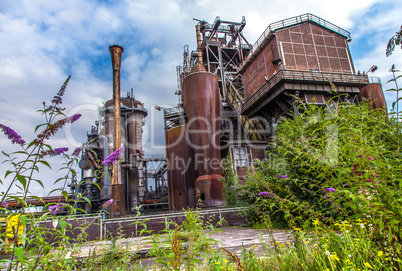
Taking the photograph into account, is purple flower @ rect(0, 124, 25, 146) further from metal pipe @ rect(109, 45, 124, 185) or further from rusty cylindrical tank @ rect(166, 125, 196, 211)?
metal pipe @ rect(109, 45, 124, 185)

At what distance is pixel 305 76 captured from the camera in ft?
59.0

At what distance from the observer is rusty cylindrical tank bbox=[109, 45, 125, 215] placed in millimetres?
13440

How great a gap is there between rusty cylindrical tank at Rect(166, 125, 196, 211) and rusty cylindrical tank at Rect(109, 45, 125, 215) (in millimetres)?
3370

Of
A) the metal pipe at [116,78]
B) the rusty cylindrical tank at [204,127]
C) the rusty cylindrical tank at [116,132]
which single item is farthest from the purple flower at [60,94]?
the metal pipe at [116,78]

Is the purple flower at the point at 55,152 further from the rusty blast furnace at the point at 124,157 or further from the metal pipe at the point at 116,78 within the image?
the rusty blast furnace at the point at 124,157

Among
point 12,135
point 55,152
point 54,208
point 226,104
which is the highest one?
point 226,104

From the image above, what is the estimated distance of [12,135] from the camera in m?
1.80

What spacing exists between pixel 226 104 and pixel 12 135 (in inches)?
1060

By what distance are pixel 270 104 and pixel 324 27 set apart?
829 cm

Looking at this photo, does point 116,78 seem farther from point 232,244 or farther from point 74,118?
point 74,118

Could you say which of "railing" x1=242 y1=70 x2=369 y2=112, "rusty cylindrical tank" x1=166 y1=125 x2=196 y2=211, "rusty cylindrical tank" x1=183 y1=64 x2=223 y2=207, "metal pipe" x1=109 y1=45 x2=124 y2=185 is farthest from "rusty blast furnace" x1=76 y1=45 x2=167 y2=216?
"railing" x1=242 y1=70 x2=369 y2=112

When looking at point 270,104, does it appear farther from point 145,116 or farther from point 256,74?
point 145,116

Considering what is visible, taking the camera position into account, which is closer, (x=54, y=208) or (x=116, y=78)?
(x=54, y=208)

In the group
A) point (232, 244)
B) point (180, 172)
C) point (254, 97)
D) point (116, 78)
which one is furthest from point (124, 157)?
point (232, 244)
